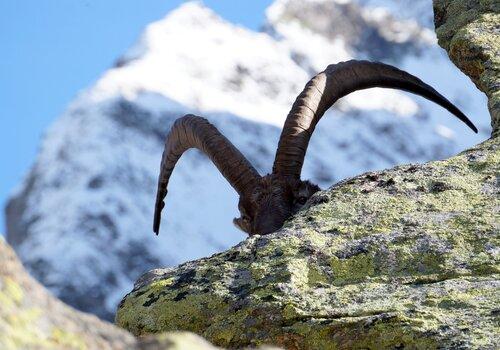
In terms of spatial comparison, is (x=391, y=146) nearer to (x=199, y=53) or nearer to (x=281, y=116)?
(x=281, y=116)

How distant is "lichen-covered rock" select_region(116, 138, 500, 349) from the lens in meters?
3.80

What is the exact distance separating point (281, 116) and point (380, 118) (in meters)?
8.58

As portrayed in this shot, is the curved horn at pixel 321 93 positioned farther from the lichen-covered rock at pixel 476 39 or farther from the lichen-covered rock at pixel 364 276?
the lichen-covered rock at pixel 364 276

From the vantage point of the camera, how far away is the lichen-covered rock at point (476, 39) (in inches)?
230

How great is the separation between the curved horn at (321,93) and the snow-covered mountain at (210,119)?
168ft

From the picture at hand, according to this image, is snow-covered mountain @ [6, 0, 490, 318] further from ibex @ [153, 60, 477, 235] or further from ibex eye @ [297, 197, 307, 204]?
ibex eye @ [297, 197, 307, 204]

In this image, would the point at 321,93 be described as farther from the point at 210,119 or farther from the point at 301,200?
the point at 210,119

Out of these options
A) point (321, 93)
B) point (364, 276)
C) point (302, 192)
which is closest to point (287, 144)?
point (302, 192)

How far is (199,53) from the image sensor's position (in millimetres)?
84812

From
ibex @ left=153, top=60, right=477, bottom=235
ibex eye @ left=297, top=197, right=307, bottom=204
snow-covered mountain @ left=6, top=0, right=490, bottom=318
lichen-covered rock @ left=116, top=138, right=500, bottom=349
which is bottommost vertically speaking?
lichen-covered rock @ left=116, top=138, right=500, bottom=349

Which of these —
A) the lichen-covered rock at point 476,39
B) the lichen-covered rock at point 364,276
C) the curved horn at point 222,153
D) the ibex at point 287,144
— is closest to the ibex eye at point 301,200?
the ibex at point 287,144

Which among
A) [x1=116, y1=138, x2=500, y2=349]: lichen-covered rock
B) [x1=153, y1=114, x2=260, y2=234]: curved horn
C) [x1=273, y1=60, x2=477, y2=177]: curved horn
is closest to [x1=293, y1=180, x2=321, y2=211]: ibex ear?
[x1=273, y1=60, x2=477, y2=177]: curved horn

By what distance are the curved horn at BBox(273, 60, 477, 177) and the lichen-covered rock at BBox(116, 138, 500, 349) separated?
2697mm

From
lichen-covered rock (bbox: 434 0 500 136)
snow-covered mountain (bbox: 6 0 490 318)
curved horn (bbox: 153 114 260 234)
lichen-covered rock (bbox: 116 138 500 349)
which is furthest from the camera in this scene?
snow-covered mountain (bbox: 6 0 490 318)
